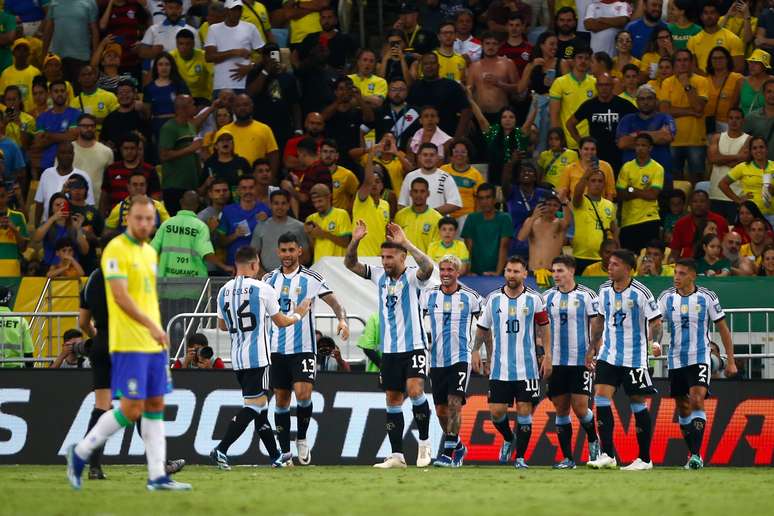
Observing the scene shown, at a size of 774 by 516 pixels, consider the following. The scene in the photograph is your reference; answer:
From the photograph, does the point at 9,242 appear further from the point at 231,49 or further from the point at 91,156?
the point at 231,49

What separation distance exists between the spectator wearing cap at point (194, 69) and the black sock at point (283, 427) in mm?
9459

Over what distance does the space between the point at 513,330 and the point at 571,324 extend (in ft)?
2.34

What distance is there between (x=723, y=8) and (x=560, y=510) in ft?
59.9

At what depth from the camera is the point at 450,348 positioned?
17.5 meters

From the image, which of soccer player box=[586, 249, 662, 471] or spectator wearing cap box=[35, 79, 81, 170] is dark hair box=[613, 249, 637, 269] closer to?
soccer player box=[586, 249, 662, 471]

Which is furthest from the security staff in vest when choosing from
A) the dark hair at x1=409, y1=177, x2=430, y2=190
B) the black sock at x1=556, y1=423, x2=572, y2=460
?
the black sock at x1=556, y1=423, x2=572, y2=460

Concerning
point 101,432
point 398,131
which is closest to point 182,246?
point 398,131

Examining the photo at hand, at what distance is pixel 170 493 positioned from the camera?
11.7 m

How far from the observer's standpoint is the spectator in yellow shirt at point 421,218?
21.8 m

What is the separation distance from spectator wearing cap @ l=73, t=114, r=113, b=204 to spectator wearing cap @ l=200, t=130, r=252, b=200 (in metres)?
1.69

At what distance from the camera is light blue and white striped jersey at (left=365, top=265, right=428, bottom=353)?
663 inches

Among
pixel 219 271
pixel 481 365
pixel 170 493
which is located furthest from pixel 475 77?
pixel 170 493

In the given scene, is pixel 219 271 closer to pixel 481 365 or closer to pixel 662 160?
pixel 481 365

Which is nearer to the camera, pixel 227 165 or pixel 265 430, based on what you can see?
pixel 265 430
